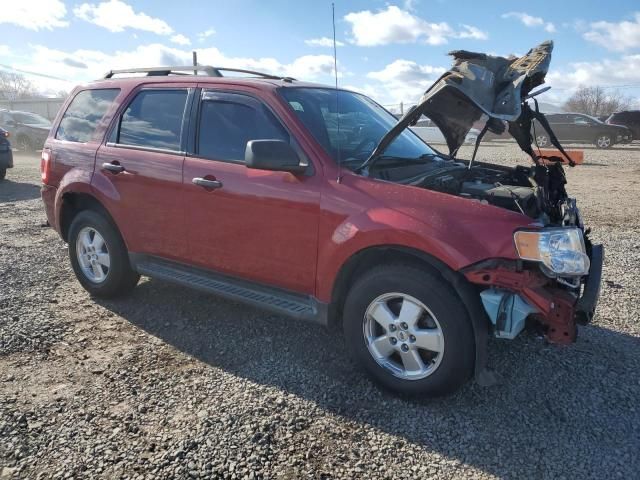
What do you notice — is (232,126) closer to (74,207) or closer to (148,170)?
(148,170)

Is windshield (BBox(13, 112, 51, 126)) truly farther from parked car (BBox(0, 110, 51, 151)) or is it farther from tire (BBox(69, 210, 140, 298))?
tire (BBox(69, 210, 140, 298))

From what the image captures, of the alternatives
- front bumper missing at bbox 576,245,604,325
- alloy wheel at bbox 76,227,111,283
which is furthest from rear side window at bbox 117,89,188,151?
front bumper missing at bbox 576,245,604,325

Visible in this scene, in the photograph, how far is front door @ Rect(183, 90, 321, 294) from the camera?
3328mm

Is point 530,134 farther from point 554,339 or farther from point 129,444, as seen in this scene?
point 129,444

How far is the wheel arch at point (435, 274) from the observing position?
2.83 m

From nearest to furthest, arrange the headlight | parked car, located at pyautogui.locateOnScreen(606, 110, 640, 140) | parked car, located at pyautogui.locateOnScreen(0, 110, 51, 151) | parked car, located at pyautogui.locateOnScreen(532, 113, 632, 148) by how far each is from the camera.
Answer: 1. the headlight
2. parked car, located at pyautogui.locateOnScreen(0, 110, 51, 151)
3. parked car, located at pyautogui.locateOnScreen(532, 113, 632, 148)
4. parked car, located at pyautogui.locateOnScreen(606, 110, 640, 140)

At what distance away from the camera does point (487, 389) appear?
323cm

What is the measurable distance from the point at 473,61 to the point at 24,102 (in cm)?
4154

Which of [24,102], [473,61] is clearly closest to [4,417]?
[473,61]

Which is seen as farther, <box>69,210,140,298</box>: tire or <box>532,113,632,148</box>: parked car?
<box>532,113,632,148</box>: parked car

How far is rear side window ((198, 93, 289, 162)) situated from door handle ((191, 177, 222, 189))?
0.19 metres

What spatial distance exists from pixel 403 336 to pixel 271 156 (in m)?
1.37

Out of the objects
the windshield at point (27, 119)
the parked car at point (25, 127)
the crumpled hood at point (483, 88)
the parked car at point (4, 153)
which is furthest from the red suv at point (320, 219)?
the windshield at point (27, 119)

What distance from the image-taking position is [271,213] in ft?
11.2
